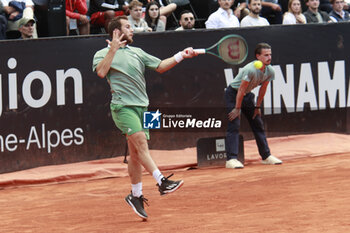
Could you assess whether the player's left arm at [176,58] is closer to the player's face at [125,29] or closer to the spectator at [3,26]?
the player's face at [125,29]

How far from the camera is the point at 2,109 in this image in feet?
33.9

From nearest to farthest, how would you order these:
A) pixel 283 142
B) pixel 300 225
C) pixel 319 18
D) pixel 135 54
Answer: pixel 300 225 < pixel 135 54 < pixel 283 142 < pixel 319 18

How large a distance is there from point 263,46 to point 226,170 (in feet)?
6.67

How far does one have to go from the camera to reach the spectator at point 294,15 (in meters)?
13.2

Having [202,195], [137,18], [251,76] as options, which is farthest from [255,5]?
[202,195]

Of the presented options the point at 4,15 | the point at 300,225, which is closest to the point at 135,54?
the point at 300,225

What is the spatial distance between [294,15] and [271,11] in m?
0.79

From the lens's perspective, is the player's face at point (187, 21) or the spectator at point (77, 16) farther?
the player's face at point (187, 21)

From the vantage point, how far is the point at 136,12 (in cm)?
1189

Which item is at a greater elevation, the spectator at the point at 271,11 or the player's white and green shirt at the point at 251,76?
the spectator at the point at 271,11

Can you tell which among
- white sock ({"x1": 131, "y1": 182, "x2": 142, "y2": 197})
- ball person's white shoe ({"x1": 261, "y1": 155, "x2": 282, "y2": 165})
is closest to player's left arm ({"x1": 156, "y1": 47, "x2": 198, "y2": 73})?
white sock ({"x1": 131, "y1": 182, "x2": 142, "y2": 197})

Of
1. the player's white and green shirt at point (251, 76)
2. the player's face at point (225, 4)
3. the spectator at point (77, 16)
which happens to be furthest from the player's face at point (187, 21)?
the player's white and green shirt at point (251, 76)

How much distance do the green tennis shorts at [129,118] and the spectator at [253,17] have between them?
19.5 feet

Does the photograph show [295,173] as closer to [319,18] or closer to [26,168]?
[26,168]
